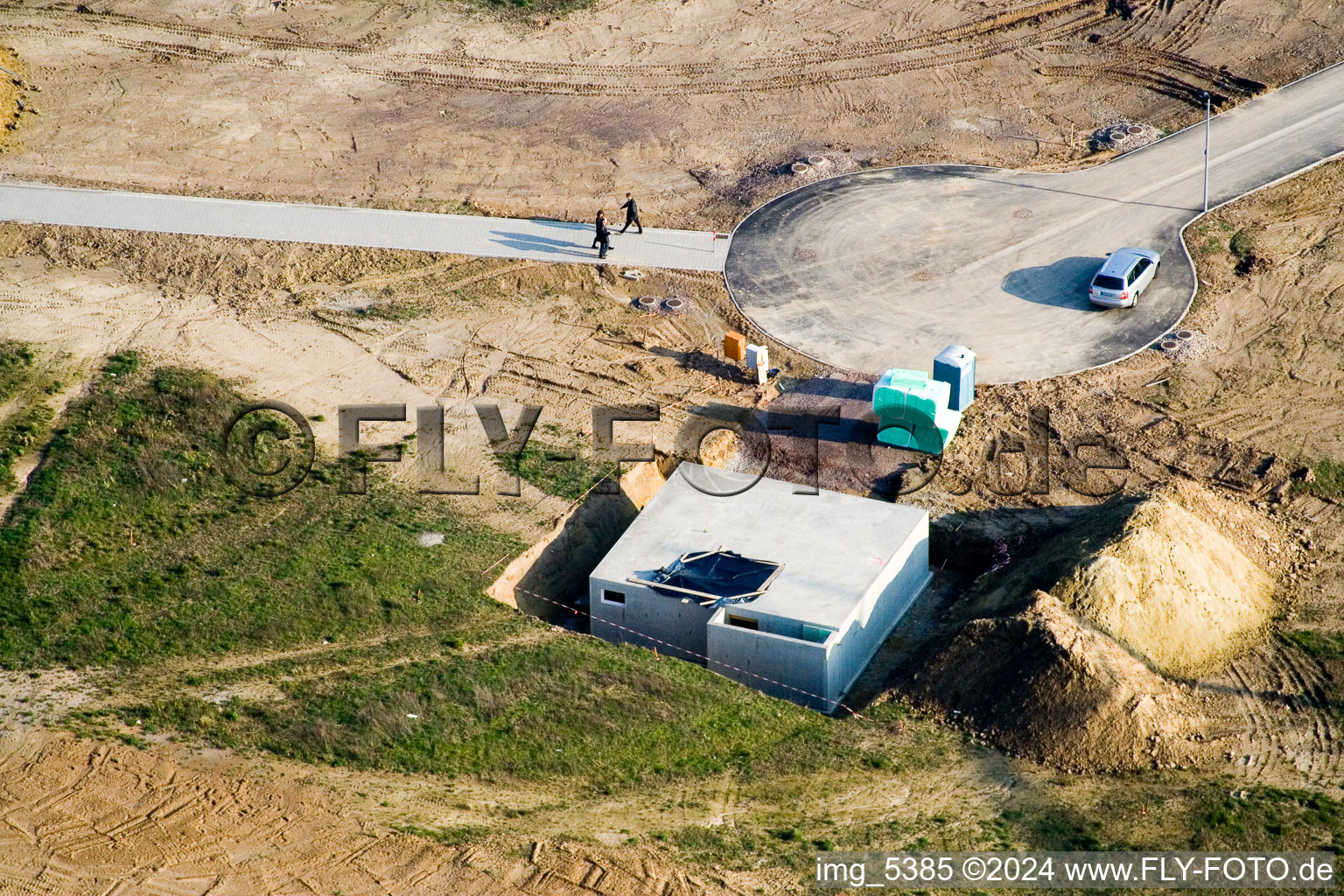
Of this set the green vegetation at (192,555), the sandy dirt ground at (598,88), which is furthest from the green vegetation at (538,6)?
the green vegetation at (192,555)

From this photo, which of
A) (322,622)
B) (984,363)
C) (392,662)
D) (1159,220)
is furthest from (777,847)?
(1159,220)

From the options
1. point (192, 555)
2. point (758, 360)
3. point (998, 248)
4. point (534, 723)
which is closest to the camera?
point (534, 723)

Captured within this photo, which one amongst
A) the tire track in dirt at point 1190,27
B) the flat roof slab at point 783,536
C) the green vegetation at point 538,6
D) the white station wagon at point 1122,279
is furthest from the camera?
the green vegetation at point 538,6

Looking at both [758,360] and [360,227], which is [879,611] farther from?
Answer: [360,227]

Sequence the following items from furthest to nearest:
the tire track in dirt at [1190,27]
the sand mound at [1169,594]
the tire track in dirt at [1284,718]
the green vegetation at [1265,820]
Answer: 1. the tire track in dirt at [1190,27]
2. the sand mound at [1169,594]
3. the tire track in dirt at [1284,718]
4. the green vegetation at [1265,820]

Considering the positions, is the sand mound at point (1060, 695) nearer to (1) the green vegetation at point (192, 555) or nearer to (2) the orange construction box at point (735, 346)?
(1) the green vegetation at point (192, 555)

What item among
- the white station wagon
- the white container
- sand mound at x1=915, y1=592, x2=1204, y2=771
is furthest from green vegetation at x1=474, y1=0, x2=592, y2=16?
sand mound at x1=915, y1=592, x2=1204, y2=771

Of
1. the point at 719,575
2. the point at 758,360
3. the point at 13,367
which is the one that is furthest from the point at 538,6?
the point at 719,575
